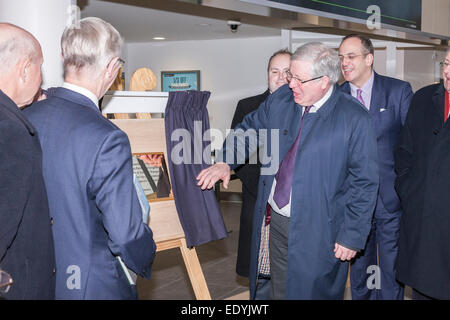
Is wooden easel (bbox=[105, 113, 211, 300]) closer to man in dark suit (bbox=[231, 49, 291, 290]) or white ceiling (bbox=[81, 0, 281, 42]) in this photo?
man in dark suit (bbox=[231, 49, 291, 290])

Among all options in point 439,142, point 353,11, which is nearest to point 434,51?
point 353,11

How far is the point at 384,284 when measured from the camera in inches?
125

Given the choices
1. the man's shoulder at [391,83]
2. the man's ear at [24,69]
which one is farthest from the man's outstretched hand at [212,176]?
the man's shoulder at [391,83]

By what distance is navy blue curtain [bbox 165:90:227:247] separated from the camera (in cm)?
257

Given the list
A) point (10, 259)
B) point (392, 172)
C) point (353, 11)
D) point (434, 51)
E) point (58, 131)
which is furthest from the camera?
point (434, 51)

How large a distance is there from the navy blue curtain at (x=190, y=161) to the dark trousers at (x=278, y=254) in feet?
1.24

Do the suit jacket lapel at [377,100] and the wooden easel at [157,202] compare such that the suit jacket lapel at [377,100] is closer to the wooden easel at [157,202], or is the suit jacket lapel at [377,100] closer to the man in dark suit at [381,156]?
the man in dark suit at [381,156]

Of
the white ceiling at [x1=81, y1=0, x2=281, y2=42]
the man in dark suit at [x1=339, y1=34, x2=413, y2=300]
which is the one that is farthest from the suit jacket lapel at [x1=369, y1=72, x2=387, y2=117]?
the white ceiling at [x1=81, y1=0, x2=281, y2=42]

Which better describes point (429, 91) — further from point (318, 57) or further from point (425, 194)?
point (318, 57)

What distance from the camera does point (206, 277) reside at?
175 inches

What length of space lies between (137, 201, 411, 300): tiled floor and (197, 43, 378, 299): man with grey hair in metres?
1.39

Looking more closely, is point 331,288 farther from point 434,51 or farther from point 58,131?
point 434,51

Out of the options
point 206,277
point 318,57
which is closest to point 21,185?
point 318,57

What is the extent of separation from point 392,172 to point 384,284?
2.48 ft
